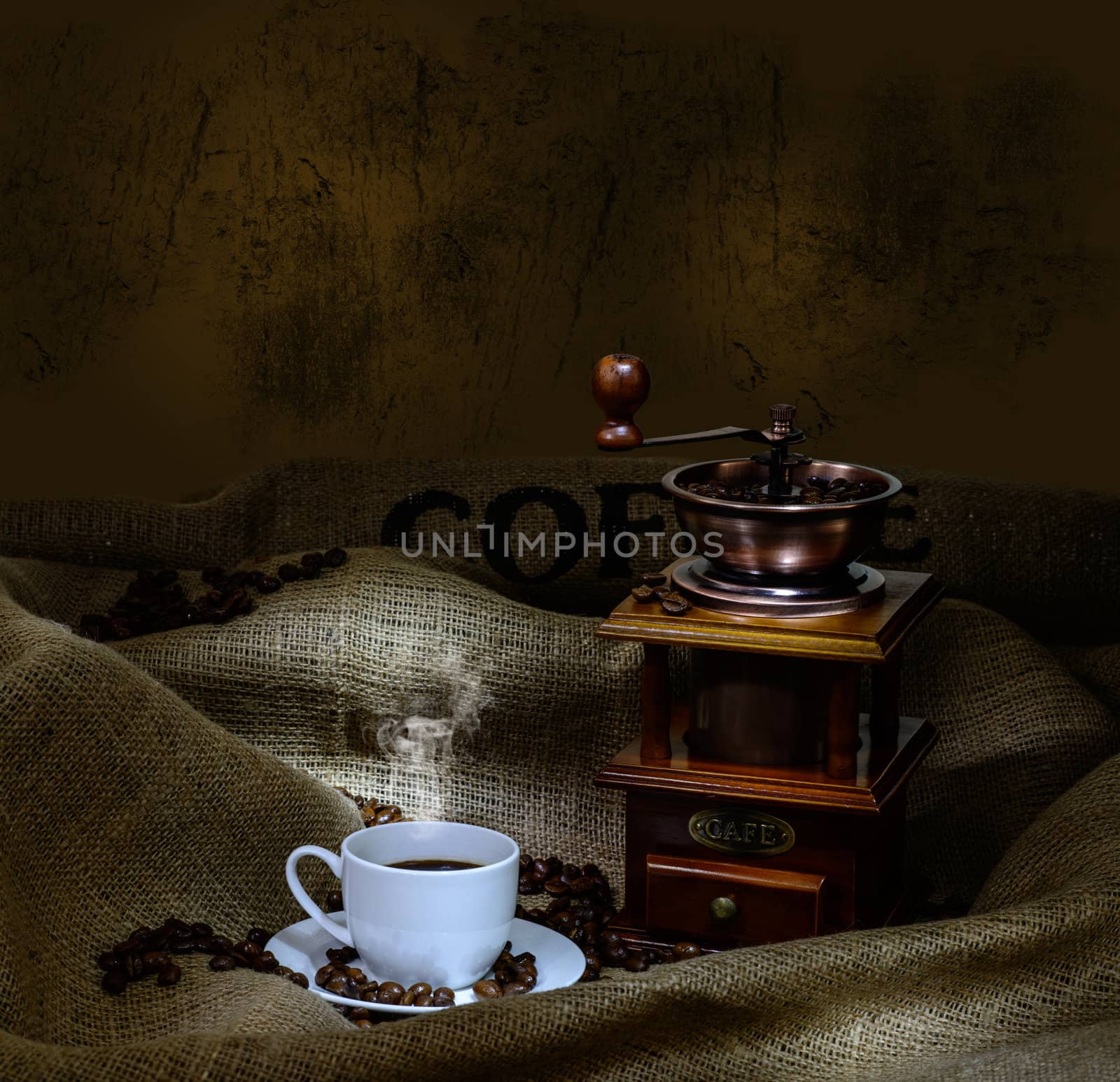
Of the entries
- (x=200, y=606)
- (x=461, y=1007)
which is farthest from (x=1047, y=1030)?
(x=200, y=606)

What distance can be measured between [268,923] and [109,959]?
20 centimetres

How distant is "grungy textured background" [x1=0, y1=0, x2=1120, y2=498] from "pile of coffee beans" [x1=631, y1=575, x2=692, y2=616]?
3.50ft

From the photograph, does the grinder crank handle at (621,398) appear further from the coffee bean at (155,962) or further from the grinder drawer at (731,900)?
the coffee bean at (155,962)

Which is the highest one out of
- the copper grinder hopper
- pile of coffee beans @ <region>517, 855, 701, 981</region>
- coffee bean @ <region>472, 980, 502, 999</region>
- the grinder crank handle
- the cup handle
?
the grinder crank handle

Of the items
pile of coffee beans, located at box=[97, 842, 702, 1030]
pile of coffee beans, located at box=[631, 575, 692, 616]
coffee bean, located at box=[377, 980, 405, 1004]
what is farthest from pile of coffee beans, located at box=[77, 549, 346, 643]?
coffee bean, located at box=[377, 980, 405, 1004]

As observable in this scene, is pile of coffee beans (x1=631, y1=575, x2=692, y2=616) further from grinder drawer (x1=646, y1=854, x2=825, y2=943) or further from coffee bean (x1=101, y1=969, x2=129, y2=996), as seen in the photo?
Answer: coffee bean (x1=101, y1=969, x2=129, y2=996)

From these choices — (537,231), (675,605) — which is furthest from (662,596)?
(537,231)

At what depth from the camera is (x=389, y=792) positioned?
2031 millimetres

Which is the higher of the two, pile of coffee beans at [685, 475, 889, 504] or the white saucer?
pile of coffee beans at [685, 475, 889, 504]

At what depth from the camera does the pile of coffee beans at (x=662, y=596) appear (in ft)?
5.42

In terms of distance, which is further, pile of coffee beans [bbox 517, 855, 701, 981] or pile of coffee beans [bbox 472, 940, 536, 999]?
pile of coffee beans [bbox 517, 855, 701, 981]

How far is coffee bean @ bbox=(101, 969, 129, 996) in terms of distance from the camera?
1.50 meters

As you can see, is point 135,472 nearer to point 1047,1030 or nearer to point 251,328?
point 251,328

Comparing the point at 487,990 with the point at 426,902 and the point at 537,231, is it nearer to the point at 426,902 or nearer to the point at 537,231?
the point at 426,902
